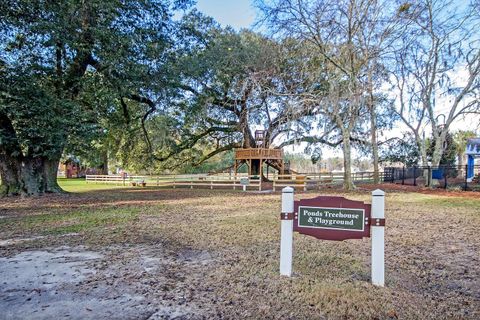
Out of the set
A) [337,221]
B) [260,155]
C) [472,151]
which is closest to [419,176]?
[472,151]

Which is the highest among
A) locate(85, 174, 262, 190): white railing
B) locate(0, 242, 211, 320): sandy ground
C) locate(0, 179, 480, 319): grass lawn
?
locate(85, 174, 262, 190): white railing

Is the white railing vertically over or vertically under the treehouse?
under

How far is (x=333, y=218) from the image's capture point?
12.4 feet

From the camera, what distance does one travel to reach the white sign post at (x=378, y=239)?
361 cm

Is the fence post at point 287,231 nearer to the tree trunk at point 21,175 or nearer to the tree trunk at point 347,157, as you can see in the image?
the tree trunk at point 21,175

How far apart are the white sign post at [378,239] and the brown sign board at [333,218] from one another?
8 centimetres

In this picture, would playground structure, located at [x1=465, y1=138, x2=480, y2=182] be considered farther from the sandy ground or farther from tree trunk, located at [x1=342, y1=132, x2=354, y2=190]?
the sandy ground

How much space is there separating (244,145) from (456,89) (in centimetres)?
1330

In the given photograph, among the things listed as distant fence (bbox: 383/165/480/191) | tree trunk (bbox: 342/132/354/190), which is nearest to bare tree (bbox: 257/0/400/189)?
tree trunk (bbox: 342/132/354/190)

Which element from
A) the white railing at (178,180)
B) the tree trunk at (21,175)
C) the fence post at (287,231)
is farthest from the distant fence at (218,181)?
the fence post at (287,231)

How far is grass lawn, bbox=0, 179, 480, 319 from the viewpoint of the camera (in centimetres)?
309

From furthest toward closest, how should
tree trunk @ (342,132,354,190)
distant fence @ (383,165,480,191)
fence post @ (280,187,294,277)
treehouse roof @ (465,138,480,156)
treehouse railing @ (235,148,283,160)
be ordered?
treehouse roof @ (465,138,480,156)
treehouse railing @ (235,148,283,160)
distant fence @ (383,165,480,191)
tree trunk @ (342,132,354,190)
fence post @ (280,187,294,277)

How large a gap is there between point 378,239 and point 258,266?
152 centimetres

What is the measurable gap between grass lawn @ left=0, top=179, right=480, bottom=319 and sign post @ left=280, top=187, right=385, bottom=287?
288 mm
